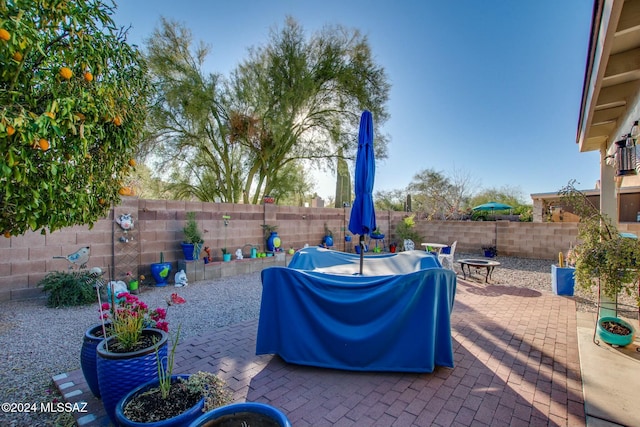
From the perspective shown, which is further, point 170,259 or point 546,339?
point 170,259

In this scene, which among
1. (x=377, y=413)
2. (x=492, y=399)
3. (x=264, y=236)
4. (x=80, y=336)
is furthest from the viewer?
(x=264, y=236)

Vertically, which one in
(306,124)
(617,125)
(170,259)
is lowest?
(170,259)

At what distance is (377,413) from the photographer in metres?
2.12

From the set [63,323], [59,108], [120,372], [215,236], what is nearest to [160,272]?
[215,236]

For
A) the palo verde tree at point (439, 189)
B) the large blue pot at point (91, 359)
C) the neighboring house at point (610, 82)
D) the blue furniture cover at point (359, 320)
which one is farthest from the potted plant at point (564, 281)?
the palo verde tree at point (439, 189)

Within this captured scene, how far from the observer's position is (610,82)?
127 inches

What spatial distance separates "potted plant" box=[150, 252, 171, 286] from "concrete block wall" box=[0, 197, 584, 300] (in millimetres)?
246

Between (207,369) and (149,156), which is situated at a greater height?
(149,156)

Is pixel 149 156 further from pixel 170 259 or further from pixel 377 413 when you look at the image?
pixel 377 413

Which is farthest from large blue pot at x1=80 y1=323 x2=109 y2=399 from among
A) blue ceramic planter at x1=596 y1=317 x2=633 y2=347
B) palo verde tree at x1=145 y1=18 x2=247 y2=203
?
palo verde tree at x1=145 y1=18 x2=247 y2=203

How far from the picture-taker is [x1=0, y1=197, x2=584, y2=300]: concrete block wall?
464cm

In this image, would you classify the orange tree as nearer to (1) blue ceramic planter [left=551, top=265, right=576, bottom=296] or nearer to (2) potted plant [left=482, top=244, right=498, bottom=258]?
(1) blue ceramic planter [left=551, top=265, right=576, bottom=296]

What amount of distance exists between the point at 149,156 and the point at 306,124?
6032 mm

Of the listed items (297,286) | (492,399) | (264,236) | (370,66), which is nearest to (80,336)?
(297,286)
